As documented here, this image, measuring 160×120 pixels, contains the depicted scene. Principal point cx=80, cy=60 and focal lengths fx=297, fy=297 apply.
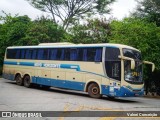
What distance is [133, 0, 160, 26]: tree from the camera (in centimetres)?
2973

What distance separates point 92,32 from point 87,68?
16.3m

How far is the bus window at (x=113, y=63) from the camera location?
17.3m

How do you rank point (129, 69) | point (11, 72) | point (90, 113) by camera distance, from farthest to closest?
1. point (11, 72)
2. point (129, 69)
3. point (90, 113)

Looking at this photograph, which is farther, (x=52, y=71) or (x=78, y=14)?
(x=78, y=14)

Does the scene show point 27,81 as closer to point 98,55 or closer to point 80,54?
point 80,54

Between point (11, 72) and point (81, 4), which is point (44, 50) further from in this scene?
point (81, 4)

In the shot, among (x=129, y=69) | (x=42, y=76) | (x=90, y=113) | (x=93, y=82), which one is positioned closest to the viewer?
(x=90, y=113)

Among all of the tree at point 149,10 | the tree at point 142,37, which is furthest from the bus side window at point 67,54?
the tree at point 149,10

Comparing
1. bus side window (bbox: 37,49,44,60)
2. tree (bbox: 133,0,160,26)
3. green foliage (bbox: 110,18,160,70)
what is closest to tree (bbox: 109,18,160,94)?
green foliage (bbox: 110,18,160,70)

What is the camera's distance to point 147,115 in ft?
38.8

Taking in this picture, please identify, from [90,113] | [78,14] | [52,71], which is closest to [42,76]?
[52,71]

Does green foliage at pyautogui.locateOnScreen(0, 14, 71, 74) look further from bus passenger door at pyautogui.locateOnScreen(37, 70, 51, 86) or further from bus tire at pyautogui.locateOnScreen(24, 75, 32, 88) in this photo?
bus passenger door at pyautogui.locateOnScreen(37, 70, 51, 86)

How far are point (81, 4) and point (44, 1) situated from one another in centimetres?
548

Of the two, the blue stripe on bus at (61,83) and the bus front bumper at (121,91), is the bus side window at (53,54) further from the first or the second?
the bus front bumper at (121,91)
